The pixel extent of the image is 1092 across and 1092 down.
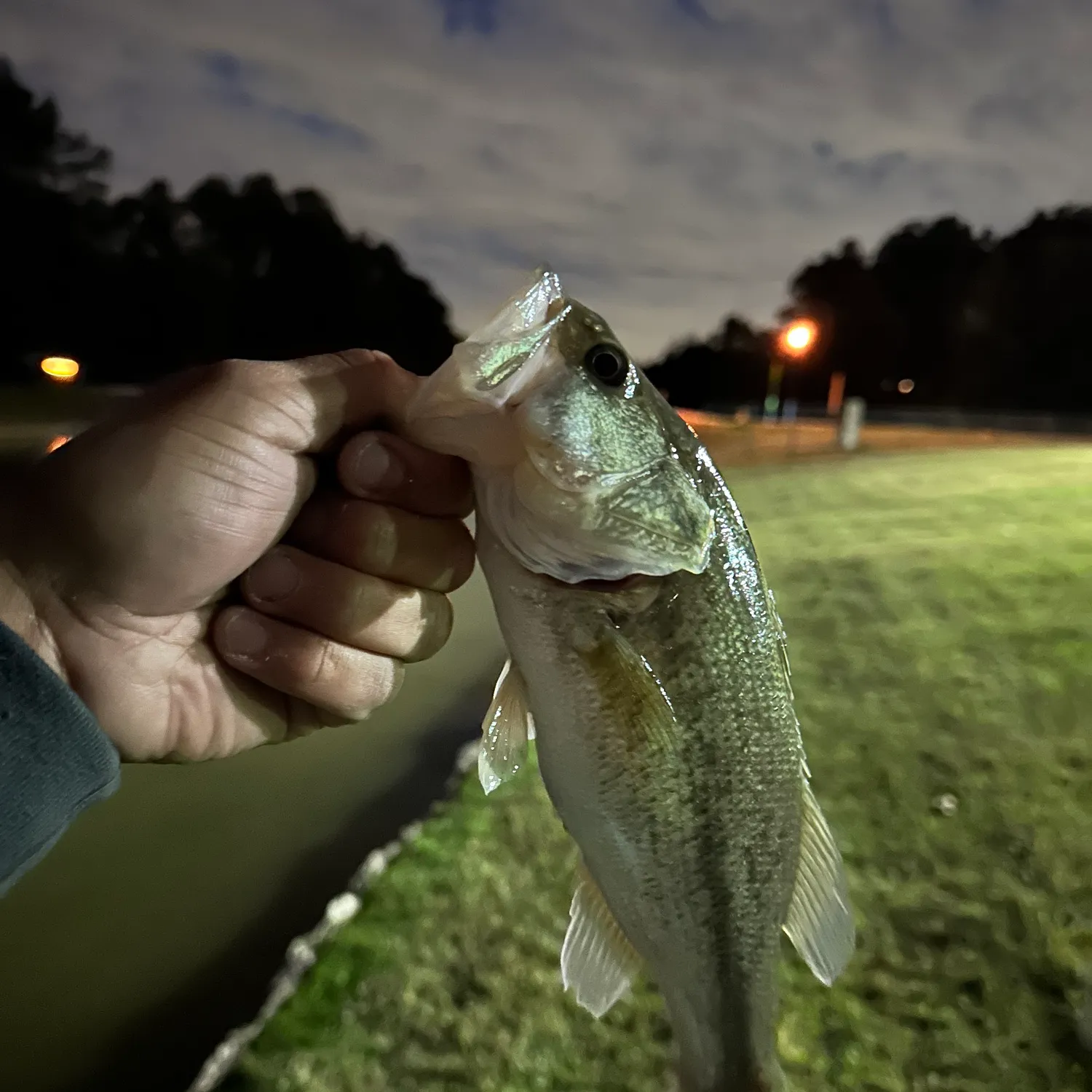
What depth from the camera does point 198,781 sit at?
3.97 meters

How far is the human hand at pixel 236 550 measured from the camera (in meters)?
1.39

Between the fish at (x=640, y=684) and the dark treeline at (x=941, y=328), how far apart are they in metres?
22.9

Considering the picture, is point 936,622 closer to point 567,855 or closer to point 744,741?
point 567,855

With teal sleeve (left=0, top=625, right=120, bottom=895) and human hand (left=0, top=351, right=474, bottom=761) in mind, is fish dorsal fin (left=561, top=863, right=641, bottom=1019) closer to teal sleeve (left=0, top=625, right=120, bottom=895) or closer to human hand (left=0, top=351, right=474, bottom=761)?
human hand (left=0, top=351, right=474, bottom=761)

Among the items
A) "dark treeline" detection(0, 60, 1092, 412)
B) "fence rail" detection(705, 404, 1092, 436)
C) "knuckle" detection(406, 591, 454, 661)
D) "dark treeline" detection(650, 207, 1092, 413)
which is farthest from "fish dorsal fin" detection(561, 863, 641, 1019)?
"dark treeline" detection(650, 207, 1092, 413)

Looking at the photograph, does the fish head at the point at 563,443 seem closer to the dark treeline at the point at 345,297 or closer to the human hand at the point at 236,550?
the human hand at the point at 236,550

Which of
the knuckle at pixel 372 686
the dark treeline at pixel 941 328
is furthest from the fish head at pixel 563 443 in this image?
the dark treeline at pixel 941 328

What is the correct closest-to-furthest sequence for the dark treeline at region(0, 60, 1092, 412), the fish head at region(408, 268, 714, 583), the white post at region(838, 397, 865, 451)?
the fish head at region(408, 268, 714, 583)
the white post at region(838, 397, 865, 451)
the dark treeline at region(0, 60, 1092, 412)

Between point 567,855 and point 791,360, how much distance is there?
23.2 meters

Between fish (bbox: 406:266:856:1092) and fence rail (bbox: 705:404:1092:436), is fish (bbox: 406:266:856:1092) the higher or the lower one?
the higher one

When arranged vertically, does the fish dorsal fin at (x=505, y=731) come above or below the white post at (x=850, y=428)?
above

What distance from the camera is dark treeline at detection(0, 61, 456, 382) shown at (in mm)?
16156

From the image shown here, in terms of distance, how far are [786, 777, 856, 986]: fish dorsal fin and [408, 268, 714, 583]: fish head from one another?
1.83ft

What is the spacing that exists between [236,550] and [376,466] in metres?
0.31
